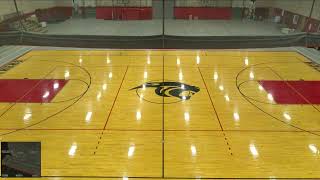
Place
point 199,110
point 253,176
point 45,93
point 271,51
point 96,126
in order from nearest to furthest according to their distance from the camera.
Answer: point 253,176 → point 96,126 → point 199,110 → point 45,93 → point 271,51

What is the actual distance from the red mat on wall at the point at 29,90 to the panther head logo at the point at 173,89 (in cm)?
278

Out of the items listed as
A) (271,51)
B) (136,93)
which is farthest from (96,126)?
(271,51)

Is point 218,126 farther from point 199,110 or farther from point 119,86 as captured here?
point 119,86

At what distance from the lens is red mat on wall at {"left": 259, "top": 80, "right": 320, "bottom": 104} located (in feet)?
33.9

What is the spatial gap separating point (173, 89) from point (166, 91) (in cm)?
30

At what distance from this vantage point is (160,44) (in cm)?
1367

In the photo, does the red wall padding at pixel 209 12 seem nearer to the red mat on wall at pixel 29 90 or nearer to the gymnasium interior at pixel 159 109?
the gymnasium interior at pixel 159 109

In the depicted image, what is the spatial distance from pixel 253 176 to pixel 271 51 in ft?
37.2

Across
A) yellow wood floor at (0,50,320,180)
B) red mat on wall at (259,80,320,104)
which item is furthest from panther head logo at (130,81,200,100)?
red mat on wall at (259,80,320,104)

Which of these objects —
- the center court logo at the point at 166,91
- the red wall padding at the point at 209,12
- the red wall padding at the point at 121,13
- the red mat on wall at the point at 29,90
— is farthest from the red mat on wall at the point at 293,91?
the red wall padding at the point at 121,13

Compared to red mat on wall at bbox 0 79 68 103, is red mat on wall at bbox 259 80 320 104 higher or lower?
lower

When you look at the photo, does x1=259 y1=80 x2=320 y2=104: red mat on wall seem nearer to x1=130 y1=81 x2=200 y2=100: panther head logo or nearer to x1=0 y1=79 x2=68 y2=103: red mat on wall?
x1=130 y1=81 x2=200 y2=100: panther head logo

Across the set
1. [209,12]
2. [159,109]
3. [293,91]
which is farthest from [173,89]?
[209,12]

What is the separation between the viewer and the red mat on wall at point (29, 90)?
10.3 m
